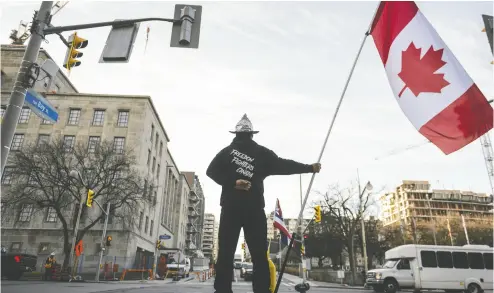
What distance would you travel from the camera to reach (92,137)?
119 ft

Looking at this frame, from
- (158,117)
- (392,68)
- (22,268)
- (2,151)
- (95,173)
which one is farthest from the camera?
(158,117)

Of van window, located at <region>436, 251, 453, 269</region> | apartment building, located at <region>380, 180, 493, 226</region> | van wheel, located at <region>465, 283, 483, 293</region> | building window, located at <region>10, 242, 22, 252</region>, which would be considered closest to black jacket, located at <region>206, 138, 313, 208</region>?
van window, located at <region>436, 251, 453, 269</region>

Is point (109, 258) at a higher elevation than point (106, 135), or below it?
below

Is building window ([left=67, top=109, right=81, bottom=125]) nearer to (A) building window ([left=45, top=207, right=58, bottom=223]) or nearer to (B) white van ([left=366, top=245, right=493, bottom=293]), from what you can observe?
(A) building window ([left=45, top=207, right=58, bottom=223])

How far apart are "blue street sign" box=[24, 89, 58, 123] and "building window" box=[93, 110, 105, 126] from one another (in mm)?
31290

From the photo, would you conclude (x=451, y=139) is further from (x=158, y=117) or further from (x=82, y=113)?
(x=158, y=117)

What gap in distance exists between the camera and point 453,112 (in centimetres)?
443

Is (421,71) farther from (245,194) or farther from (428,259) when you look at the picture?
(428,259)

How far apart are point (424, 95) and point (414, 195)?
406 feet

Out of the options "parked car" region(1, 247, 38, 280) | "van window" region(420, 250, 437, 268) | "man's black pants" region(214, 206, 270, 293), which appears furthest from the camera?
"van window" region(420, 250, 437, 268)

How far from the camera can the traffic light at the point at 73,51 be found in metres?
8.45

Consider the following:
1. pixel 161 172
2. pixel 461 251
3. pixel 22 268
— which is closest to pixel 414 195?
pixel 161 172

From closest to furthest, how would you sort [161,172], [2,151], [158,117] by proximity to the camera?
[2,151] < [158,117] < [161,172]

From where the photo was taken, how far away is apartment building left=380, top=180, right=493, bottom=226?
111375mm
